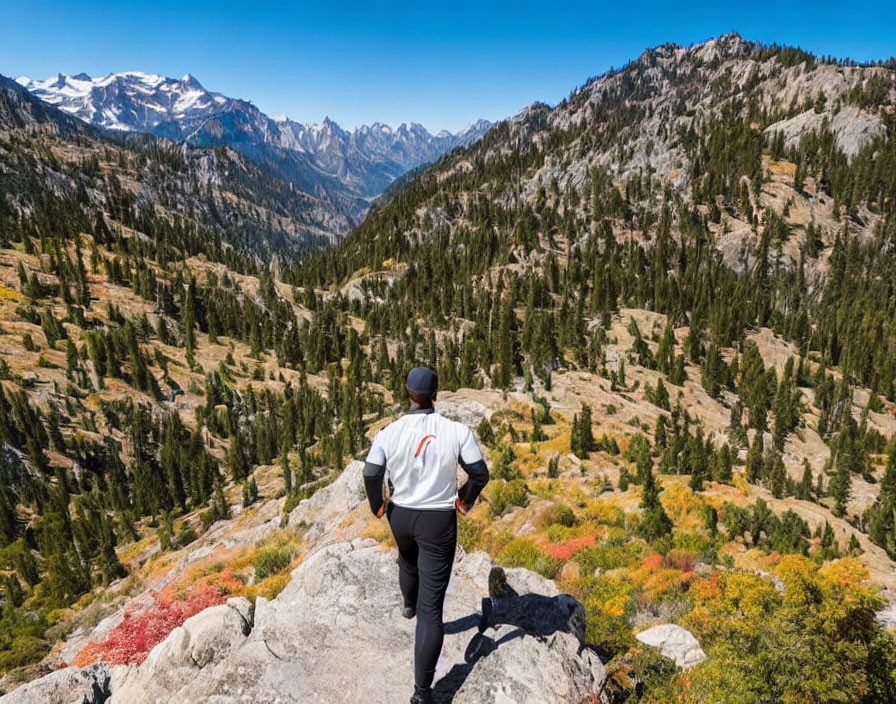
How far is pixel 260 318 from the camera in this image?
12319cm

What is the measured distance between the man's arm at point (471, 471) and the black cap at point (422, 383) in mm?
745

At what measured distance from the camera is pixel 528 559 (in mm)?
14055

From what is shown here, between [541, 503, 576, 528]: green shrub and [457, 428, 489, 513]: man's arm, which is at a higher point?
[457, 428, 489, 513]: man's arm

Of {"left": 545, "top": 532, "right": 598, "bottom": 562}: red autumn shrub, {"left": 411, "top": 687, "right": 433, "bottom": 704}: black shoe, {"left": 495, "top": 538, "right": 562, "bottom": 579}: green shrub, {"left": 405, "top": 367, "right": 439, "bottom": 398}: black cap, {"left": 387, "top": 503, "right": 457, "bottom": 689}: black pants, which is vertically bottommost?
{"left": 545, "top": 532, "right": 598, "bottom": 562}: red autumn shrub

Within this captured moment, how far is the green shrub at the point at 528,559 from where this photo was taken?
13602mm

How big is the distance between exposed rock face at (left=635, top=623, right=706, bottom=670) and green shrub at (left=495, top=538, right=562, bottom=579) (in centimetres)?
383

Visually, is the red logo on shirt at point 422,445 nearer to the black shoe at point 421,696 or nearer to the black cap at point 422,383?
the black cap at point 422,383

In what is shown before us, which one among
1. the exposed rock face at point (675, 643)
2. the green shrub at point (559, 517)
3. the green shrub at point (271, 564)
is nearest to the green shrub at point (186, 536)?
the green shrub at point (271, 564)

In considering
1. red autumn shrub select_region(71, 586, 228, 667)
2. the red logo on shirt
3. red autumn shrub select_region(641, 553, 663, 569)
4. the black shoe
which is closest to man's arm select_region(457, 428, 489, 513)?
the red logo on shirt

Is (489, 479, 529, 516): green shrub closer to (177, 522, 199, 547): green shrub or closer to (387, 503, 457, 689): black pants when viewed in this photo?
(387, 503, 457, 689): black pants

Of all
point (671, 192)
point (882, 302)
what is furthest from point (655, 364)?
point (671, 192)

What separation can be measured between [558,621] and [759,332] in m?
119

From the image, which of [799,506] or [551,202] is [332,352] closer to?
[799,506]

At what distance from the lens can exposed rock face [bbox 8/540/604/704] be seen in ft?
22.6
